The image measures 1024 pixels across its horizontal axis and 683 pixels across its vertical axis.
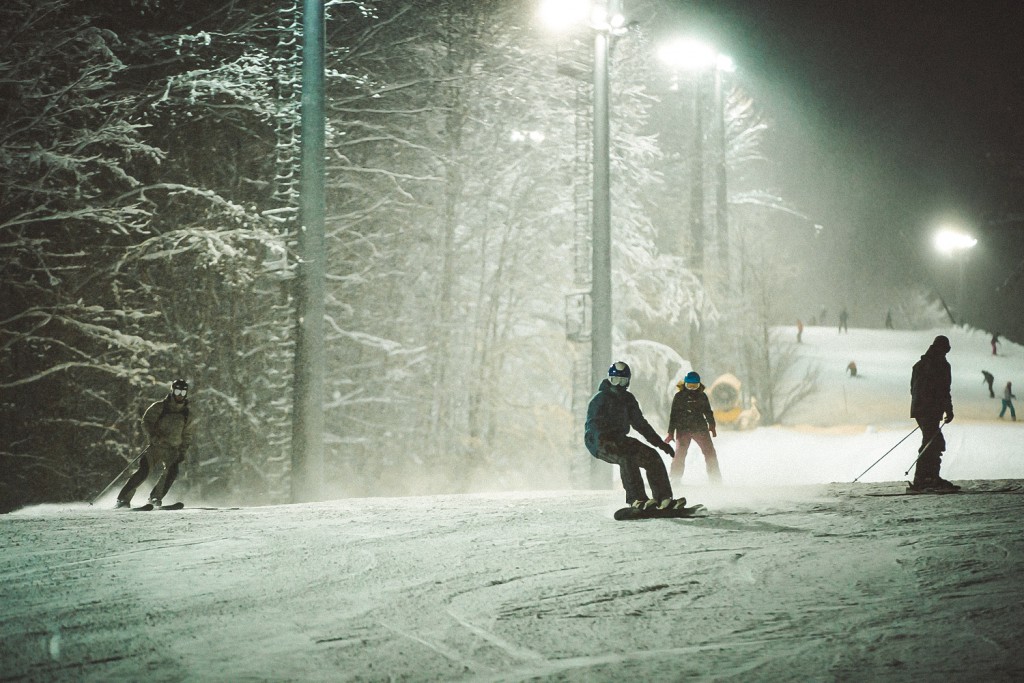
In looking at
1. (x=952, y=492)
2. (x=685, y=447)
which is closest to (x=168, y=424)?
(x=685, y=447)

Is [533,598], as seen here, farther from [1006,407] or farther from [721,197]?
[1006,407]

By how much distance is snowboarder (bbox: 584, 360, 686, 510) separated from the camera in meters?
9.55

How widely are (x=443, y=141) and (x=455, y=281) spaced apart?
316 centimetres

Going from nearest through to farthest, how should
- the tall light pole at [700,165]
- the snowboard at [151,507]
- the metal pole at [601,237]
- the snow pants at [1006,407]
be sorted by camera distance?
the snowboard at [151,507]
the metal pole at [601,237]
the tall light pole at [700,165]
the snow pants at [1006,407]

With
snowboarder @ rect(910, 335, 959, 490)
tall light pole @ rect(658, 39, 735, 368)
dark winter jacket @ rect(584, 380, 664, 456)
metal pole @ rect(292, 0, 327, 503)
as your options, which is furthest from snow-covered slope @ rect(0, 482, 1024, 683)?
tall light pole @ rect(658, 39, 735, 368)

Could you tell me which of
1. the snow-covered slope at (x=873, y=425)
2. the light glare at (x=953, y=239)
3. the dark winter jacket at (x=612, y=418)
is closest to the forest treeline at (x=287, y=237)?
the snow-covered slope at (x=873, y=425)

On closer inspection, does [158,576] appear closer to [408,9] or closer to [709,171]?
[408,9]

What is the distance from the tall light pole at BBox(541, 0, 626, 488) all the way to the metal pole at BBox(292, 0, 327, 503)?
4058 millimetres

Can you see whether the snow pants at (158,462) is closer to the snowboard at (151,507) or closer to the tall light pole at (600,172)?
the snowboard at (151,507)

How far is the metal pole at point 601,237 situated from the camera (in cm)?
1437

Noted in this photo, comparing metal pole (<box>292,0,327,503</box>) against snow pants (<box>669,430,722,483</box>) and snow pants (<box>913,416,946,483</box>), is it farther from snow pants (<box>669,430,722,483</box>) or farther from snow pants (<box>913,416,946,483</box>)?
snow pants (<box>913,416,946,483</box>)

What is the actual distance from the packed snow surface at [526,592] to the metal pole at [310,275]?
32.2 inches

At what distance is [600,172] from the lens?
14570 millimetres

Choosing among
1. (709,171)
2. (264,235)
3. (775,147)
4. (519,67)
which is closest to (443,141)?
(519,67)
